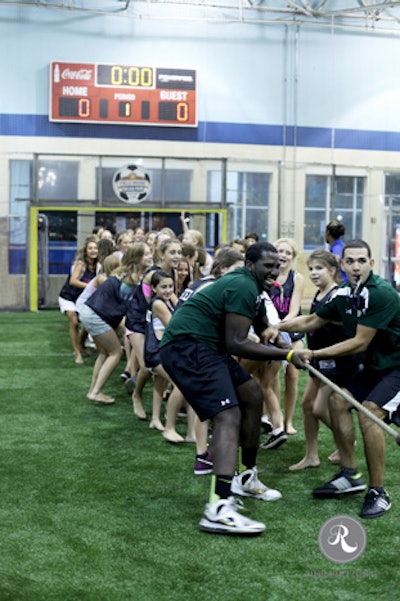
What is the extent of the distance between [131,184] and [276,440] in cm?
1294

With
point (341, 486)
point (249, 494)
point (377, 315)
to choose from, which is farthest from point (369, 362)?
point (249, 494)

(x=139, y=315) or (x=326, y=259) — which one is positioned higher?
(x=326, y=259)

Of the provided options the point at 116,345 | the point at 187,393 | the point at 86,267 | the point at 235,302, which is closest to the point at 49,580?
the point at 187,393

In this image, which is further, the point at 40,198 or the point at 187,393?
the point at 40,198

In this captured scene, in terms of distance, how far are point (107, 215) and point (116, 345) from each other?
426 inches

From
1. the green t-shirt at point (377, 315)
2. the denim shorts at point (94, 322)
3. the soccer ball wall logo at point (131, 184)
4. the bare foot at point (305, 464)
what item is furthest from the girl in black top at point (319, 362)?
the soccer ball wall logo at point (131, 184)

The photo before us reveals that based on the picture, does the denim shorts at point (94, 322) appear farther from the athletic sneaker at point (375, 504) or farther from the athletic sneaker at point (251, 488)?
the athletic sneaker at point (375, 504)

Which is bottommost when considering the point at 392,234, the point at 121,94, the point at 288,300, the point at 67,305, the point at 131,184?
the point at 67,305

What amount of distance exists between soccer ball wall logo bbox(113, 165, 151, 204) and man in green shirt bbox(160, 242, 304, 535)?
13961 millimetres

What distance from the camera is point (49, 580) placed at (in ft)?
14.0

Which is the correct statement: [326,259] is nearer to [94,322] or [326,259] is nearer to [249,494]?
[249,494]

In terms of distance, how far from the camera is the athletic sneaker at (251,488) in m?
5.66

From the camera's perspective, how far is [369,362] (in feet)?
17.9

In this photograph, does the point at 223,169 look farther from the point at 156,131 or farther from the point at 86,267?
the point at 86,267
